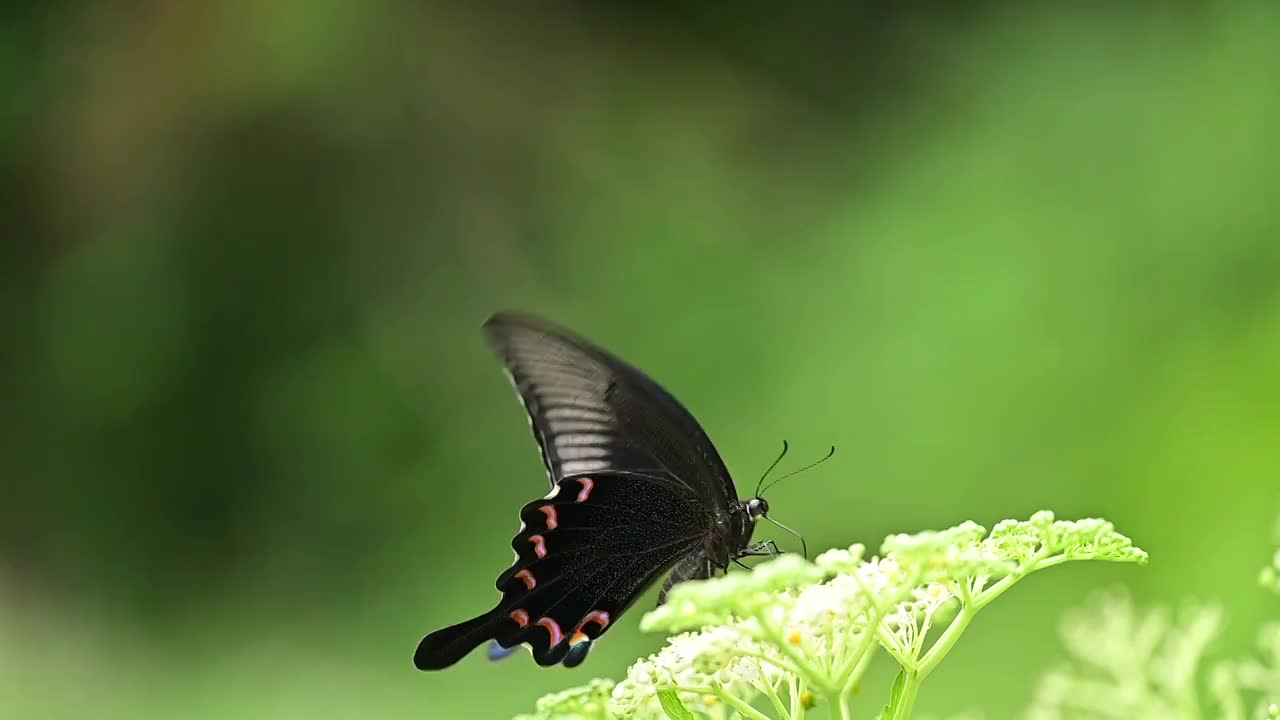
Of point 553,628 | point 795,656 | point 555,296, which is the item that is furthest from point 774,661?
point 555,296

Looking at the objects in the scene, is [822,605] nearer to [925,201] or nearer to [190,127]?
[925,201]

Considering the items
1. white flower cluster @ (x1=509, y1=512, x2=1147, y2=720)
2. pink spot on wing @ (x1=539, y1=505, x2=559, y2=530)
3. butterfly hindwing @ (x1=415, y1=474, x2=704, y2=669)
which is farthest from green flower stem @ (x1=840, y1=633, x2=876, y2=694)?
pink spot on wing @ (x1=539, y1=505, x2=559, y2=530)

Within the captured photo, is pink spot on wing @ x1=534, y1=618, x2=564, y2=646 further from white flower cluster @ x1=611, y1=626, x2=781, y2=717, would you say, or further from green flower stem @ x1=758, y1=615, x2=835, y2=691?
green flower stem @ x1=758, y1=615, x2=835, y2=691

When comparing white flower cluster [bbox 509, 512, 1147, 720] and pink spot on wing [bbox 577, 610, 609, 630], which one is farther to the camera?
pink spot on wing [bbox 577, 610, 609, 630]

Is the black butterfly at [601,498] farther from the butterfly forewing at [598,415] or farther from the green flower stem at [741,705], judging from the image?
the green flower stem at [741,705]

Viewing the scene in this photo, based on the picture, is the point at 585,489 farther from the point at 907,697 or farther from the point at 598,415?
the point at 907,697

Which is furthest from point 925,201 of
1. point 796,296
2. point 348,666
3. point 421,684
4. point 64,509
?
point 64,509

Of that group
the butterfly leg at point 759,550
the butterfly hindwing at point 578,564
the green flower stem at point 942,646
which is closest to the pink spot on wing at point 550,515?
the butterfly hindwing at point 578,564
